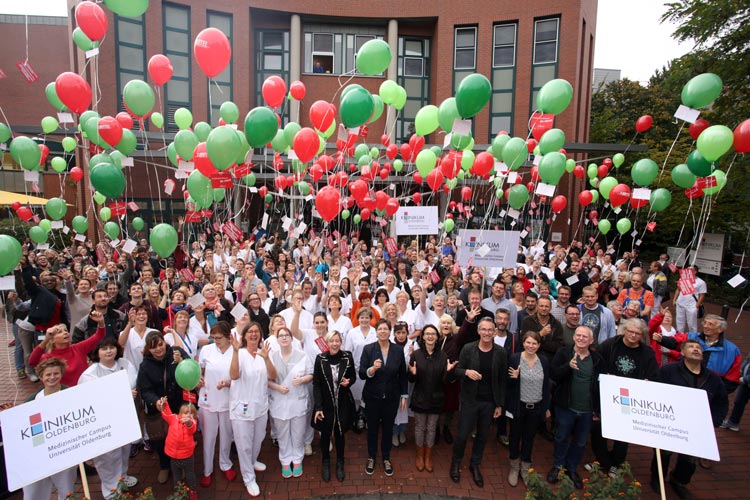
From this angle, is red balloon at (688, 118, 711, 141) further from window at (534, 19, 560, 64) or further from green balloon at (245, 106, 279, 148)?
window at (534, 19, 560, 64)

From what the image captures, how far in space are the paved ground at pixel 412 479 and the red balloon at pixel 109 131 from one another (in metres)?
4.95

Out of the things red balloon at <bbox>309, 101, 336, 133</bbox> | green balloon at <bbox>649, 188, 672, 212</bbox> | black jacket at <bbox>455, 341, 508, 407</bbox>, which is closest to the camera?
black jacket at <bbox>455, 341, 508, 407</bbox>

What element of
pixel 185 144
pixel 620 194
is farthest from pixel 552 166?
pixel 185 144

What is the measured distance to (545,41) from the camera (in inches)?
749

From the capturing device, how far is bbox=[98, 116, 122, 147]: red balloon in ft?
21.5

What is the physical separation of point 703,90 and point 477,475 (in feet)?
21.1

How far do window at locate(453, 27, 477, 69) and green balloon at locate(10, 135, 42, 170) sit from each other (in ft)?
57.3

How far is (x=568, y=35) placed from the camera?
1842cm

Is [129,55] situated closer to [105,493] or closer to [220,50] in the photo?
[220,50]

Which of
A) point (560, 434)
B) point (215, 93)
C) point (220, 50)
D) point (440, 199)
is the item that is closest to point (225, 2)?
point (215, 93)

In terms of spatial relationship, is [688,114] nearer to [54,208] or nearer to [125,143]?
[125,143]

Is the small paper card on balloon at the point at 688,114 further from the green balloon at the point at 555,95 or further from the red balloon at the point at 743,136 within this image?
the green balloon at the point at 555,95

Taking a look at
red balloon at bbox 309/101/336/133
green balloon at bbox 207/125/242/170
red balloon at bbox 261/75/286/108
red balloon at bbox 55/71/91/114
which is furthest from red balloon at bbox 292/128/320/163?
red balloon at bbox 55/71/91/114

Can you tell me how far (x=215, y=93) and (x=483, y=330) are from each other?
1858cm
